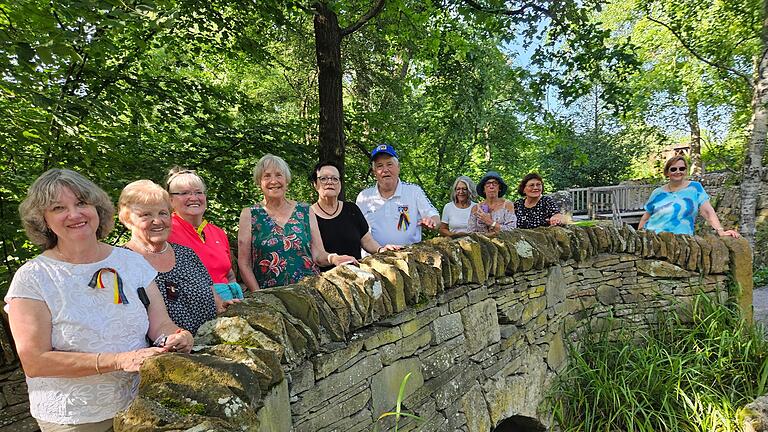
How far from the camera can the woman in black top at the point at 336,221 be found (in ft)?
9.04

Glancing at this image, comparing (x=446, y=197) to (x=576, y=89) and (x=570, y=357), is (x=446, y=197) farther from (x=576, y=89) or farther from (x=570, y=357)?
(x=570, y=357)

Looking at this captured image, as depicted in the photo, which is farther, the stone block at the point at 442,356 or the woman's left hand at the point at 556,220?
the woman's left hand at the point at 556,220

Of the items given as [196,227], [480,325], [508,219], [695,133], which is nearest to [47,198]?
[196,227]

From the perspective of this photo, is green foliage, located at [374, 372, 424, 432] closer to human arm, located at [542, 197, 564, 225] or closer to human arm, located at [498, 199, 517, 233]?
human arm, located at [498, 199, 517, 233]

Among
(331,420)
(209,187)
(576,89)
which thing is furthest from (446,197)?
(331,420)

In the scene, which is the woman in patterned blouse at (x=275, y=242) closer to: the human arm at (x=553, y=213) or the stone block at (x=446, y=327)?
the stone block at (x=446, y=327)

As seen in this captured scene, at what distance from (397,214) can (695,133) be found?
1522 centimetres

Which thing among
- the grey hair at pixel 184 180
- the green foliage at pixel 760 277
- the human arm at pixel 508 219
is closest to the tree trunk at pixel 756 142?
the human arm at pixel 508 219

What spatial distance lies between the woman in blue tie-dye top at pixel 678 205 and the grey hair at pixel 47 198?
4.79 meters

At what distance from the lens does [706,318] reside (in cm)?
436

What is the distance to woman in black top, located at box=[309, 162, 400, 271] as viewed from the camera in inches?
108

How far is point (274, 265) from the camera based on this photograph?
8.05ft

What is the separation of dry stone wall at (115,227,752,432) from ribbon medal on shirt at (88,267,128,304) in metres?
0.29

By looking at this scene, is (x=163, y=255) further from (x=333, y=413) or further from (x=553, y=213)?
(x=553, y=213)
